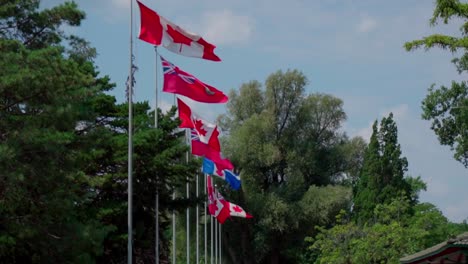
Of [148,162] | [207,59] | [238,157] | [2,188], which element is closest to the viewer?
[2,188]

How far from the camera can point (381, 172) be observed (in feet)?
198

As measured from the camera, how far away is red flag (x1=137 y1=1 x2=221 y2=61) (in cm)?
2564

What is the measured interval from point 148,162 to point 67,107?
12363mm

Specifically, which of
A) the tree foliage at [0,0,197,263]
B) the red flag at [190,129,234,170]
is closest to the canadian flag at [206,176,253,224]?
the red flag at [190,129,234,170]

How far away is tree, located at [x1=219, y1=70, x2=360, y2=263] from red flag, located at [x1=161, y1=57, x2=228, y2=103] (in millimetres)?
35838

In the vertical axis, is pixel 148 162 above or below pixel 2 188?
above

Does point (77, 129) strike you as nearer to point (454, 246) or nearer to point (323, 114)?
point (454, 246)

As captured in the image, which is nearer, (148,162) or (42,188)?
(42,188)

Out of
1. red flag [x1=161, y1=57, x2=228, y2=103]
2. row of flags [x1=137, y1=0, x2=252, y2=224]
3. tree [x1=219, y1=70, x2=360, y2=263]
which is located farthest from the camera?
tree [x1=219, y1=70, x2=360, y2=263]

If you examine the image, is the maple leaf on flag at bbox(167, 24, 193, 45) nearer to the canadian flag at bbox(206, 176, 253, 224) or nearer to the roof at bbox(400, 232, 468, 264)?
the roof at bbox(400, 232, 468, 264)

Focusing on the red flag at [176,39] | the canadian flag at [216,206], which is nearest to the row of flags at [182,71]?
the red flag at [176,39]

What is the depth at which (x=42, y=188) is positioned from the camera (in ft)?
66.8

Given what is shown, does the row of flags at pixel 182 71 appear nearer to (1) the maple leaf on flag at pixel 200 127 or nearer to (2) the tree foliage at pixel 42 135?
(1) the maple leaf on flag at pixel 200 127

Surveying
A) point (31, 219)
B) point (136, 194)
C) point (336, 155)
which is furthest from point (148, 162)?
point (336, 155)
